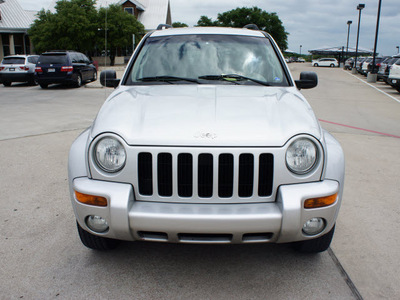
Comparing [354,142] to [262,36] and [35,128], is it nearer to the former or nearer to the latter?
[262,36]

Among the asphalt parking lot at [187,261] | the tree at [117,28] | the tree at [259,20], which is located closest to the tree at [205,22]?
the tree at [259,20]

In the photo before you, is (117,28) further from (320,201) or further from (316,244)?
(320,201)

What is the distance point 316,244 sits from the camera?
295cm

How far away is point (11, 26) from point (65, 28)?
432cm

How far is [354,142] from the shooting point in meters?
7.32

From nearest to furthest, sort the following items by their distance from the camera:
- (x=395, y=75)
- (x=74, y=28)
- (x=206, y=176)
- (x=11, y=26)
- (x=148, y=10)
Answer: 1. (x=206, y=176)
2. (x=395, y=75)
3. (x=11, y=26)
4. (x=74, y=28)
5. (x=148, y=10)

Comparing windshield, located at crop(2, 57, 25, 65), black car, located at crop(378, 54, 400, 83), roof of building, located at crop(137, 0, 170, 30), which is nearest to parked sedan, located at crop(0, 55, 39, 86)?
windshield, located at crop(2, 57, 25, 65)

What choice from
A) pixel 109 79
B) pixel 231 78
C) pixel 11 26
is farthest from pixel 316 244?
pixel 11 26

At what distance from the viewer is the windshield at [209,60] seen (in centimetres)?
369

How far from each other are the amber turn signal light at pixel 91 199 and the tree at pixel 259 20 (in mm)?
65050

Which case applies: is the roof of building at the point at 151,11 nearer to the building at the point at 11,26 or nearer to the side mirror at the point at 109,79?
the building at the point at 11,26

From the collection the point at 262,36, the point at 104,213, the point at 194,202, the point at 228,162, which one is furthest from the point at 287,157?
the point at 262,36

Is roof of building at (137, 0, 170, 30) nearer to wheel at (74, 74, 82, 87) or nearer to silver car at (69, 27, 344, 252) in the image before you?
wheel at (74, 74, 82, 87)

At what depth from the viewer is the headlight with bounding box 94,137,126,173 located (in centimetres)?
252
